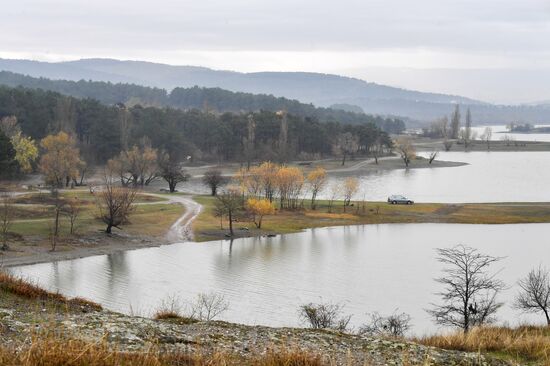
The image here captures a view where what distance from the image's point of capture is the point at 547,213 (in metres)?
58.2

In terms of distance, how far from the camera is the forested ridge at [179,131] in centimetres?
9331

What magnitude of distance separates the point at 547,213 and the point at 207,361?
5748 centimetres

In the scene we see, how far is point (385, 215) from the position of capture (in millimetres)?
57312

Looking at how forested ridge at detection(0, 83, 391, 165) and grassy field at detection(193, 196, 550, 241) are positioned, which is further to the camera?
forested ridge at detection(0, 83, 391, 165)

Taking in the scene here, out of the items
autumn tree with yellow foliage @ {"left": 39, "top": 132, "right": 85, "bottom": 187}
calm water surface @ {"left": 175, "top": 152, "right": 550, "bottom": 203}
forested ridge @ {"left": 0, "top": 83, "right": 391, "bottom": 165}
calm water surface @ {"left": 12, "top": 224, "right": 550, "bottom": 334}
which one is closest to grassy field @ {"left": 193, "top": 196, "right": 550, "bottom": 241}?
calm water surface @ {"left": 12, "top": 224, "right": 550, "bottom": 334}

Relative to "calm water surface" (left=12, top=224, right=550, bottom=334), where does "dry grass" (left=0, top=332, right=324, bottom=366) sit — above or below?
above

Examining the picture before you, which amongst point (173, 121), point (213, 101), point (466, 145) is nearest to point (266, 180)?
point (173, 121)

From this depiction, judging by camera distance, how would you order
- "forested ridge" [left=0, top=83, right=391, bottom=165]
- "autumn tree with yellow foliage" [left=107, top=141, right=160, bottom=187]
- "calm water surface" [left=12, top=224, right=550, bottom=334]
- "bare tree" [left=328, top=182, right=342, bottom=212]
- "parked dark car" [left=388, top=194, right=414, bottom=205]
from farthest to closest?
"forested ridge" [left=0, top=83, right=391, bottom=165]
"autumn tree with yellow foliage" [left=107, top=141, right=160, bottom=187]
"parked dark car" [left=388, top=194, right=414, bottom=205]
"bare tree" [left=328, top=182, right=342, bottom=212]
"calm water surface" [left=12, top=224, right=550, bottom=334]

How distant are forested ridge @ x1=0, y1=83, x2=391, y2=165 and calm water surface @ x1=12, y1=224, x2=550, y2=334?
170 feet

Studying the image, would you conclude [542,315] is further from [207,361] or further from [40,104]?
[40,104]

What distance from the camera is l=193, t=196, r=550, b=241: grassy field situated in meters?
52.2

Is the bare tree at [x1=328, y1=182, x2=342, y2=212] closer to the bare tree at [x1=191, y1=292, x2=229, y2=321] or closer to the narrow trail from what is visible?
the narrow trail

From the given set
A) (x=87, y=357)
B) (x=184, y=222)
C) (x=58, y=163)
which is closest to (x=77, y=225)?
(x=184, y=222)

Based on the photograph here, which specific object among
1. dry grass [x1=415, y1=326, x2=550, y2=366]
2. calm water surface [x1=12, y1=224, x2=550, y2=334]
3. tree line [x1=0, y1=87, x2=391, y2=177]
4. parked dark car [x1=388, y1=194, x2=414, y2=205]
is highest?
tree line [x1=0, y1=87, x2=391, y2=177]
